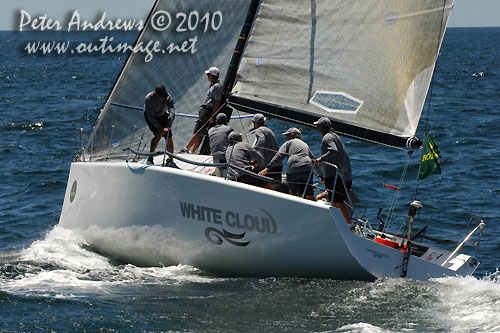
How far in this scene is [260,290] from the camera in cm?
900

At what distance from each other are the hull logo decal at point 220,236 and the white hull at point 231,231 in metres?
0.01

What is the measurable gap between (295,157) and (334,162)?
474 mm

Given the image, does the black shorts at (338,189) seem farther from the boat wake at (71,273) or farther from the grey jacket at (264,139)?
the boat wake at (71,273)

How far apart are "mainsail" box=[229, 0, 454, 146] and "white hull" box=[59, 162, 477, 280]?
1601 millimetres

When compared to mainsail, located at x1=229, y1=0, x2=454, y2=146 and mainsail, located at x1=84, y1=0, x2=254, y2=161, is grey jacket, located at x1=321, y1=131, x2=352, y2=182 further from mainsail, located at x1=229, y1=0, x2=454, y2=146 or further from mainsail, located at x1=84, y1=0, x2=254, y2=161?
mainsail, located at x1=84, y1=0, x2=254, y2=161

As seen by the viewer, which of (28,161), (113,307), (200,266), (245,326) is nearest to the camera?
(245,326)

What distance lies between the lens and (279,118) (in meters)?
10.5

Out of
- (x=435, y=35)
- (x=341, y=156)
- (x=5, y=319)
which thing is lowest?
(x=5, y=319)

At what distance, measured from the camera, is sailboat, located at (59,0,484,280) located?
9.03 metres

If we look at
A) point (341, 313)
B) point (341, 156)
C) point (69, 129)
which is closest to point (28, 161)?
point (69, 129)

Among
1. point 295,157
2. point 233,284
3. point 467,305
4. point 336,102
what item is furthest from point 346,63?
point 467,305

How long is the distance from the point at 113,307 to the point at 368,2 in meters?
4.89

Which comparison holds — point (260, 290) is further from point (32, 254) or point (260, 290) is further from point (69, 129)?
point (69, 129)

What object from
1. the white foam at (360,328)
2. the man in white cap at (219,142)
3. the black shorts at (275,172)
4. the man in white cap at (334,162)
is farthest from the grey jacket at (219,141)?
the white foam at (360,328)
